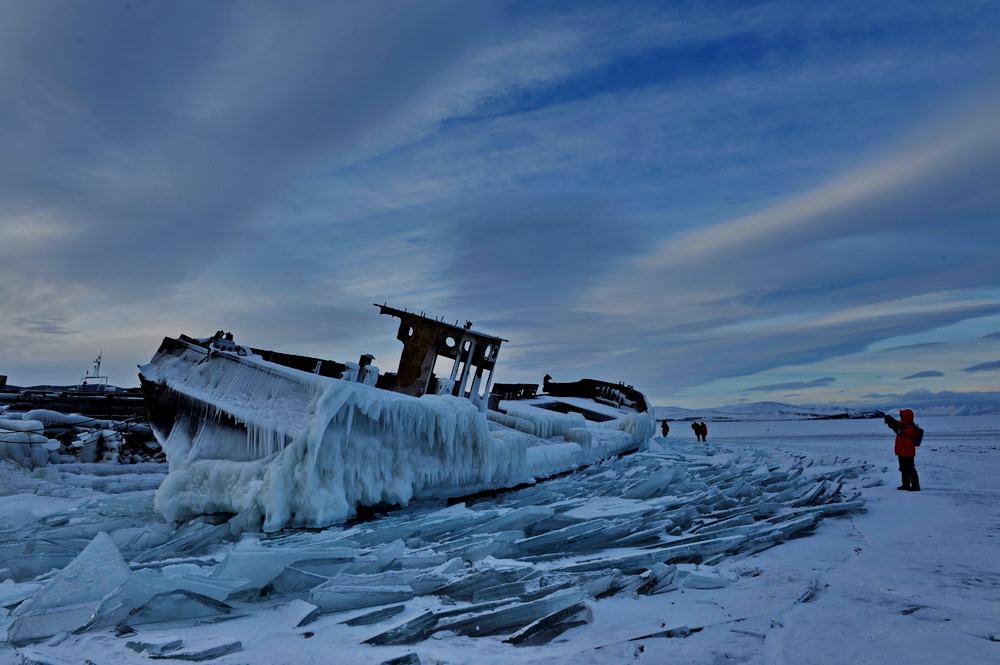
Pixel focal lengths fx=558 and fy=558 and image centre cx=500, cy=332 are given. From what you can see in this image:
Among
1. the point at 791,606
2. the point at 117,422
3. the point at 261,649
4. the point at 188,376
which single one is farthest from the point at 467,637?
the point at 117,422

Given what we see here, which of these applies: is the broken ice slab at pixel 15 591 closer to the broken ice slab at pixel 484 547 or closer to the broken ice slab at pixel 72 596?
the broken ice slab at pixel 72 596

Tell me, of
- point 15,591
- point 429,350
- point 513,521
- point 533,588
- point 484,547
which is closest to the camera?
point 533,588

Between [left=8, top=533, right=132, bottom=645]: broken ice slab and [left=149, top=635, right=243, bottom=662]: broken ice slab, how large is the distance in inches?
29.8

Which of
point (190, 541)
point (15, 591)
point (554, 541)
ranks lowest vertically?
point (15, 591)

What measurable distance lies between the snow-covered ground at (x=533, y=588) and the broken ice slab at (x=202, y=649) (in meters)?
0.01

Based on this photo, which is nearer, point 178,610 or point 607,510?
point 178,610

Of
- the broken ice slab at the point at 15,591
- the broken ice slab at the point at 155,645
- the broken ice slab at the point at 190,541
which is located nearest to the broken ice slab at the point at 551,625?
the broken ice slab at the point at 155,645

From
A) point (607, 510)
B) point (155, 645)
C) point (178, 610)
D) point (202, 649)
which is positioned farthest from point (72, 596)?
point (607, 510)

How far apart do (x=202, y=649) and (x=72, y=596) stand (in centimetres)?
121

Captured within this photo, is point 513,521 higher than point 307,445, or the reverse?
point 307,445

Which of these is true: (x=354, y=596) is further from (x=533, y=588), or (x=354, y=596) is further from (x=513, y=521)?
(x=513, y=521)

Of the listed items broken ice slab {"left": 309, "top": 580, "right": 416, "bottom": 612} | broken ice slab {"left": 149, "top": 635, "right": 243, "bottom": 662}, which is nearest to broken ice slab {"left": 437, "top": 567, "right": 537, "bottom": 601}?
broken ice slab {"left": 309, "top": 580, "right": 416, "bottom": 612}

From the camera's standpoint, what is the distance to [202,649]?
2.81m

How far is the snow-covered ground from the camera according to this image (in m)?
2.72
